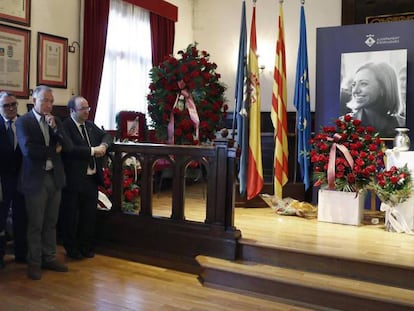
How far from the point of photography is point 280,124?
5160 mm

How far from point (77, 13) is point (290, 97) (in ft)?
11.4

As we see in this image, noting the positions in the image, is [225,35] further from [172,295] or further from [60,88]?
[172,295]

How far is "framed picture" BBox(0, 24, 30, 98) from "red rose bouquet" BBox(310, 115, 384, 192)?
3.19 meters

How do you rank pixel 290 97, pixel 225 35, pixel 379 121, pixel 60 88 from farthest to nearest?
pixel 225 35 → pixel 290 97 → pixel 60 88 → pixel 379 121

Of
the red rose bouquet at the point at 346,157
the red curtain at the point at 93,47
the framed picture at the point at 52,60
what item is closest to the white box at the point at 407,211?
the red rose bouquet at the point at 346,157

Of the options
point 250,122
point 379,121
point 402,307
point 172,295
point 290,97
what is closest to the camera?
point 402,307

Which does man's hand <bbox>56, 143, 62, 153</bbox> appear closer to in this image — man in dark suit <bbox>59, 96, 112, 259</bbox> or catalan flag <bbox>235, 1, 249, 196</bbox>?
man in dark suit <bbox>59, 96, 112, 259</bbox>

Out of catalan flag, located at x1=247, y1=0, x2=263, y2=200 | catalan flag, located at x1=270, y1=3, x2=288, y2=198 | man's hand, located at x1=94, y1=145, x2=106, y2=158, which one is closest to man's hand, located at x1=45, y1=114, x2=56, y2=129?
man's hand, located at x1=94, y1=145, x2=106, y2=158

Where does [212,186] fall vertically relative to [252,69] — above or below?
below

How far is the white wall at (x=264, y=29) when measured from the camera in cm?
729

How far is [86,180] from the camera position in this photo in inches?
160

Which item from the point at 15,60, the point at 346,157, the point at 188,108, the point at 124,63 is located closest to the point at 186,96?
the point at 188,108

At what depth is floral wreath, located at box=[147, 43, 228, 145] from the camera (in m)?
4.85

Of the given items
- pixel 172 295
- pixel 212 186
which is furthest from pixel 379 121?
pixel 172 295
